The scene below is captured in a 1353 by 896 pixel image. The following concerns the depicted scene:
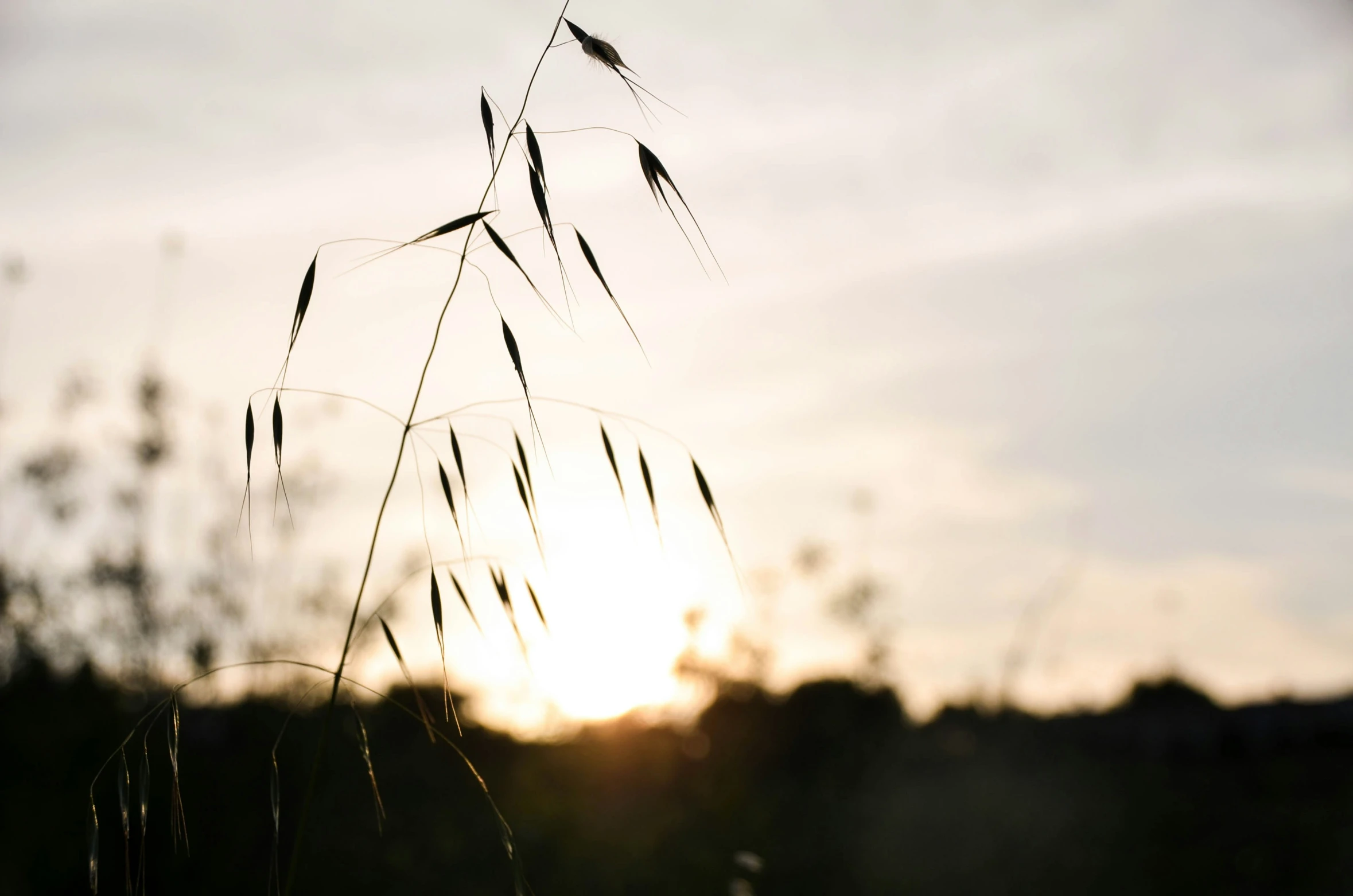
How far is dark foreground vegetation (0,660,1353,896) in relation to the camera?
238 inches

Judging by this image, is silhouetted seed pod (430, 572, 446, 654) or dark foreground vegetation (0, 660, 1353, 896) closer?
silhouetted seed pod (430, 572, 446, 654)

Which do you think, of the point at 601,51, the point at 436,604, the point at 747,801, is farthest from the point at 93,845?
the point at 747,801

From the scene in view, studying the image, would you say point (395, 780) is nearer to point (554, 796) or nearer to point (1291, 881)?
point (554, 796)

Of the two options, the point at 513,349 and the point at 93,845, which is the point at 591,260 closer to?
the point at 513,349

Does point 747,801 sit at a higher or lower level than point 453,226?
lower

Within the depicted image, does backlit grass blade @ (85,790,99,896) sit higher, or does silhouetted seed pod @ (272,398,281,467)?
silhouetted seed pod @ (272,398,281,467)

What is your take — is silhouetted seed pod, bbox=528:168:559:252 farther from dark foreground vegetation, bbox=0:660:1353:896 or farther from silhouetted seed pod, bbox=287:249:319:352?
dark foreground vegetation, bbox=0:660:1353:896

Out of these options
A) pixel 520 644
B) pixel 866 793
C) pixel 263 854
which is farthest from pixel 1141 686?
pixel 520 644

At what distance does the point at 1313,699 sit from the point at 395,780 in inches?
373

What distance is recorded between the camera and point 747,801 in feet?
25.6

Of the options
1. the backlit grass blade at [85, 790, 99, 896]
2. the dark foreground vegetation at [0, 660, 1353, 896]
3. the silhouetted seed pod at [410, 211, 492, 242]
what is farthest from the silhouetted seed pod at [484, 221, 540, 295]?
the dark foreground vegetation at [0, 660, 1353, 896]

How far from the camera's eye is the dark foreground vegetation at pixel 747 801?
19.8ft

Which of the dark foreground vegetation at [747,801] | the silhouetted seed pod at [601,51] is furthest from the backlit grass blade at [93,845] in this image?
the dark foreground vegetation at [747,801]

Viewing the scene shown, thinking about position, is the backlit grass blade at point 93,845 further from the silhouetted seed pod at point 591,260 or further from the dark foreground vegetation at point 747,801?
the dark foreground vegetation at point 747,801
